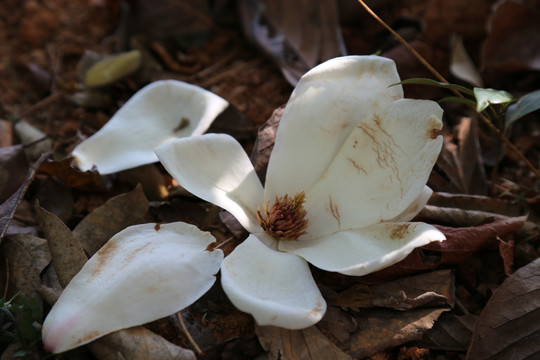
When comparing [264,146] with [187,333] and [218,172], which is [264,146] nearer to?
[218,172]

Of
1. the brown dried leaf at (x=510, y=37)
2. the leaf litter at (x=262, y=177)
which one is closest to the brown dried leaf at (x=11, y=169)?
the leaf litter at (x=262, y=177)

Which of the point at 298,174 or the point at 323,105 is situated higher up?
the point at 323,105

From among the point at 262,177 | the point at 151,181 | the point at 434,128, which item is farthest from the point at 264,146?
the point at 434,128

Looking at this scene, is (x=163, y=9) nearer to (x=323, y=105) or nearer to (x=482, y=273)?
(x=323, y=105)

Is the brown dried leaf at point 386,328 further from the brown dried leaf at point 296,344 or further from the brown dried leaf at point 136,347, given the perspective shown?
the brown dried leaf at point 136,347

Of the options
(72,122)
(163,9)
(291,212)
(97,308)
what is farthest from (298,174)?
(163,9)

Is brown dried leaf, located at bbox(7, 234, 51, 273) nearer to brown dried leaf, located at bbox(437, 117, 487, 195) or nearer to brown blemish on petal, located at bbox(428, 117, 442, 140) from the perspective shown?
brown blemish on petal, located at bbox(428, 117, 442, 140)
